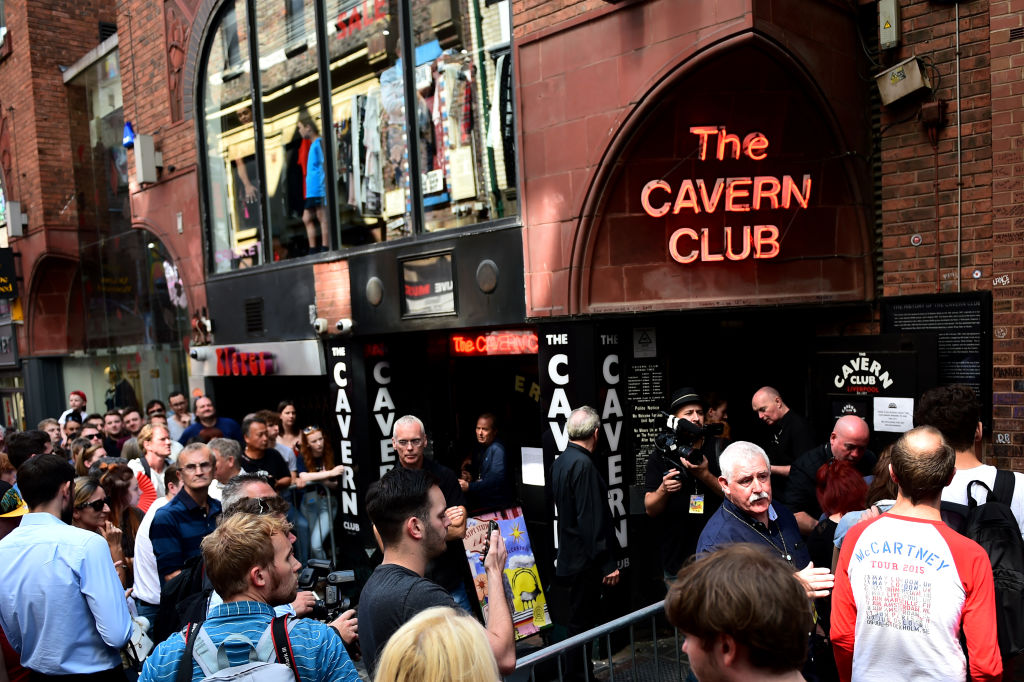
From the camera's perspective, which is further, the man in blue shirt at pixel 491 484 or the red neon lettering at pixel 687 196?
the man in blue shirt at pixel 491 484

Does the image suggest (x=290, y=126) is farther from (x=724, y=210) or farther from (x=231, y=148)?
(x=724, y=210)

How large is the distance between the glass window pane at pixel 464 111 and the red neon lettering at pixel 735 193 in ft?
6.74

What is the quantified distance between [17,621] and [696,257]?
557cm

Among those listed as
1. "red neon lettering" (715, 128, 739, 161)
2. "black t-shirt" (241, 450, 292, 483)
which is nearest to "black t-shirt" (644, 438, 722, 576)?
"red neon lettering" (715, 128, 739, 161)

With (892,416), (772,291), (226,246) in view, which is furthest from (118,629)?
(226,246)

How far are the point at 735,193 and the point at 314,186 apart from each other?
5.77 m

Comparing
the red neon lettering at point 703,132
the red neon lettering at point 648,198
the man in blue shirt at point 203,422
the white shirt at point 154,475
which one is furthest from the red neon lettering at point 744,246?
the man in blue shirt at point 203,422

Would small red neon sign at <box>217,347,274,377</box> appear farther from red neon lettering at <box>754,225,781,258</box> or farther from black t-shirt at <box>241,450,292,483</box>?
red neon lettering at <box>754,225,781,258</box>

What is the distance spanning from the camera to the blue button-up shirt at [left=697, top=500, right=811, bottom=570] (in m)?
3.89

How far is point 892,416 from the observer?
6.94 meters

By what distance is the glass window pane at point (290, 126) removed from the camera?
10.3m

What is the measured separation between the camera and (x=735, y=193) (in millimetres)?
6965

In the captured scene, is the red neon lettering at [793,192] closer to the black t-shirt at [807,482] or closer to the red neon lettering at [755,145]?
the red neon lettering at [755,145]

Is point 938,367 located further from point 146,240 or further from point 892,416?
point 146,240
